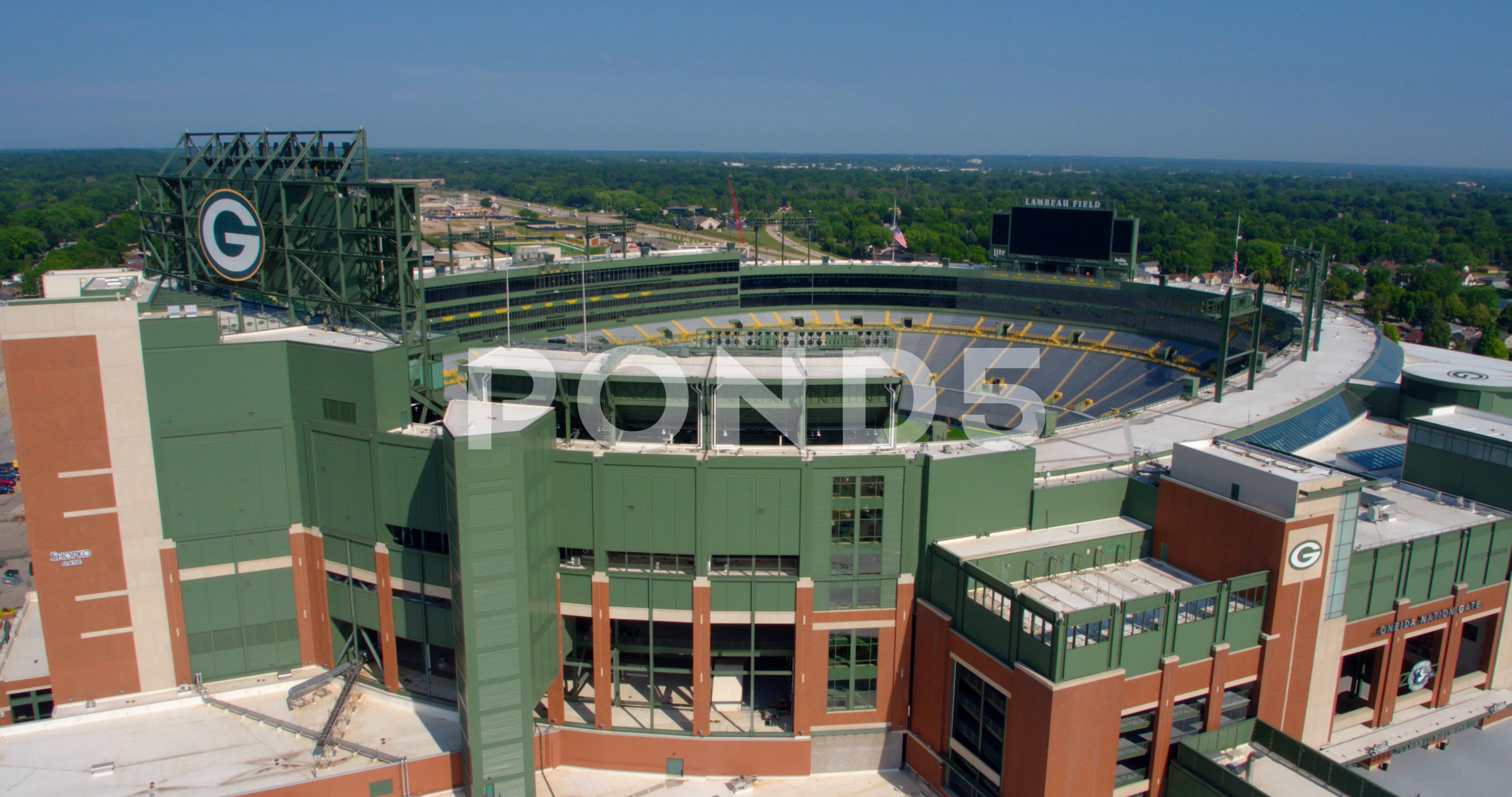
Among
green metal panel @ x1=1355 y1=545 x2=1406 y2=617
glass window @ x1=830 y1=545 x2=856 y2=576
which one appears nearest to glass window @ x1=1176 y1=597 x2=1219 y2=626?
green metal panel @ x1=1355 y1=545 x2=1406 y2=617

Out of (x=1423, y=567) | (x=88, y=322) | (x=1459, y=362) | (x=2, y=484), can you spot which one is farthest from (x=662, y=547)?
(x=2, y=484)

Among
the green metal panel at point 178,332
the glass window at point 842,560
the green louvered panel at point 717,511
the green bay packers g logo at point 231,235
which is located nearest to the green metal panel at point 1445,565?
the glass window at point 842,560

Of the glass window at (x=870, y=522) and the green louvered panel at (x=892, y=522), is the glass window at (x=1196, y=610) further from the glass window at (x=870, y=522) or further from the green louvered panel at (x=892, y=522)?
the glass window at (x=870, y=522)

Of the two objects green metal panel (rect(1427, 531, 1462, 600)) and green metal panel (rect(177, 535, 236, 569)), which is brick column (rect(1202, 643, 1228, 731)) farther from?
green metal panel (rect(177, 535, 236, 569))

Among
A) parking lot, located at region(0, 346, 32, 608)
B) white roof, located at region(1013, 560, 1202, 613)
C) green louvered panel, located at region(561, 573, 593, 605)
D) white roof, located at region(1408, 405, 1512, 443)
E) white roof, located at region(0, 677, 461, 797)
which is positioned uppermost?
white roof, located at region(1408, 405, 1512, 443)

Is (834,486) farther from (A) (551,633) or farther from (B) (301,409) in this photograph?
(B) (301,409)

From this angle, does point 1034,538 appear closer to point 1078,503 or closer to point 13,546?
point 1078,503
